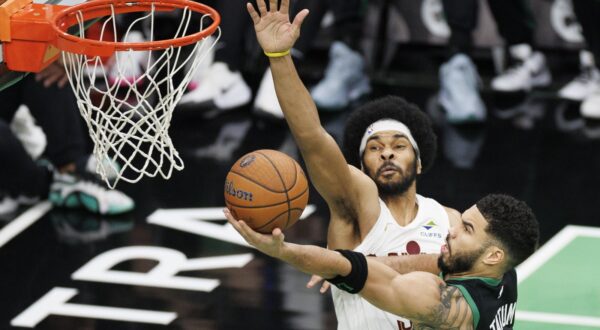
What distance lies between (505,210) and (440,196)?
354cm

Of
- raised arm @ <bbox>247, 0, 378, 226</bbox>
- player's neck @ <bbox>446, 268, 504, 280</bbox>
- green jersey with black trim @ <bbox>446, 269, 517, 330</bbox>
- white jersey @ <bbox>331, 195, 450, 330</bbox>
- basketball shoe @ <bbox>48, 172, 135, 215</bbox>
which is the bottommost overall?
basketball shoe @ <bbox>48, 172, 135, 215</bbox>

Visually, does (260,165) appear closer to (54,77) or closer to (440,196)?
(54,77)

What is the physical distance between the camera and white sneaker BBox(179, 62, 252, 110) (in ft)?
30.8

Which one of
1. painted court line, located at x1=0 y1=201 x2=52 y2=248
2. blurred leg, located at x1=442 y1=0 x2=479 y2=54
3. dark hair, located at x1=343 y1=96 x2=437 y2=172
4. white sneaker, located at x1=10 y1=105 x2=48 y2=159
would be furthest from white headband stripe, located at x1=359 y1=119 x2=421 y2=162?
blurred leg, located at x1=442 y1=0 x2=479 y2=54

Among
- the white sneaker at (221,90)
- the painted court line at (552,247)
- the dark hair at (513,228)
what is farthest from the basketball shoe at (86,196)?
the dark hair at (513,228)

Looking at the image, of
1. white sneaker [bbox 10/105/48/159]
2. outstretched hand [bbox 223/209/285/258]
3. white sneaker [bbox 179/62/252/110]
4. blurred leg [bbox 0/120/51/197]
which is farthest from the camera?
white sneaker [bbox 179/62/252/110]

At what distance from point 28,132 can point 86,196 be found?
70 cm

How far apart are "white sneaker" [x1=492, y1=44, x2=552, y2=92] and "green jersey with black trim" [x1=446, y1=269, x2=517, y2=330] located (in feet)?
18.1

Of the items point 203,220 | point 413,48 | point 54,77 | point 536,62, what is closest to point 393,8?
point 413,48

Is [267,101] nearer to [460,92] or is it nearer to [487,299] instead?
[460,92]

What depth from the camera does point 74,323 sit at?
647 centimetres

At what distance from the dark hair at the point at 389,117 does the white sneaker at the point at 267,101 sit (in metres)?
3.66

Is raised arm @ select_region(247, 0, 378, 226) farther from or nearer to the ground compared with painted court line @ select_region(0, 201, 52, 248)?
farther from the ground

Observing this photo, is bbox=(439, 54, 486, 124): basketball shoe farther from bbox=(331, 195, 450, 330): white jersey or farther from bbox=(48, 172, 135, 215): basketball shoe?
bbox=(331, 195, 450, 330): white jersey
